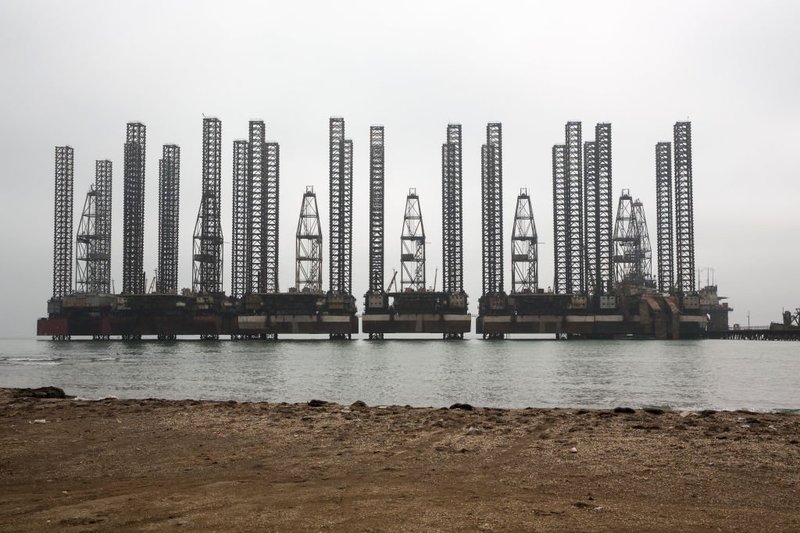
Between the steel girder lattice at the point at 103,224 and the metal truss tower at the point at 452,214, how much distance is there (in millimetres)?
63104

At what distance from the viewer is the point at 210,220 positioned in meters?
128

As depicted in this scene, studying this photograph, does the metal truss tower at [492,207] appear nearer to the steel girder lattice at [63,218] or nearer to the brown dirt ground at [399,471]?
the steel girder lattice at [63,218]

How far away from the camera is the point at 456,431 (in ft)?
47.6

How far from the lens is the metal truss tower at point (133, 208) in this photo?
126m

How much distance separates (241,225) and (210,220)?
18.0 ft

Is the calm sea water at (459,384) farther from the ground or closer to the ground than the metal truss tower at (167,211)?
closer to the ground

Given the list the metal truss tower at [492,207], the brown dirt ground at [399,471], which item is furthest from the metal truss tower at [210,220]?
the brown dirt ground at [399,471]

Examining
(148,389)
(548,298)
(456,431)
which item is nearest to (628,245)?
(548,298)

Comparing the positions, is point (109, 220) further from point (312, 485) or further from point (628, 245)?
point (312, 485)

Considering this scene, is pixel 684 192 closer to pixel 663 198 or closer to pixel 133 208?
pixel 663 198

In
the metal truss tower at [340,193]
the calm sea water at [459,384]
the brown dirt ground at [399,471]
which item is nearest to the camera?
the brown dirt ground at [399,471]

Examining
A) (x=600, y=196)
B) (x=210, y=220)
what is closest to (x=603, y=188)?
(x=600, y=196)

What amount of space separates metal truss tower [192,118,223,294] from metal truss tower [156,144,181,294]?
7.14 meters

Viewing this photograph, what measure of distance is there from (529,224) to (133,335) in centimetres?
7595
